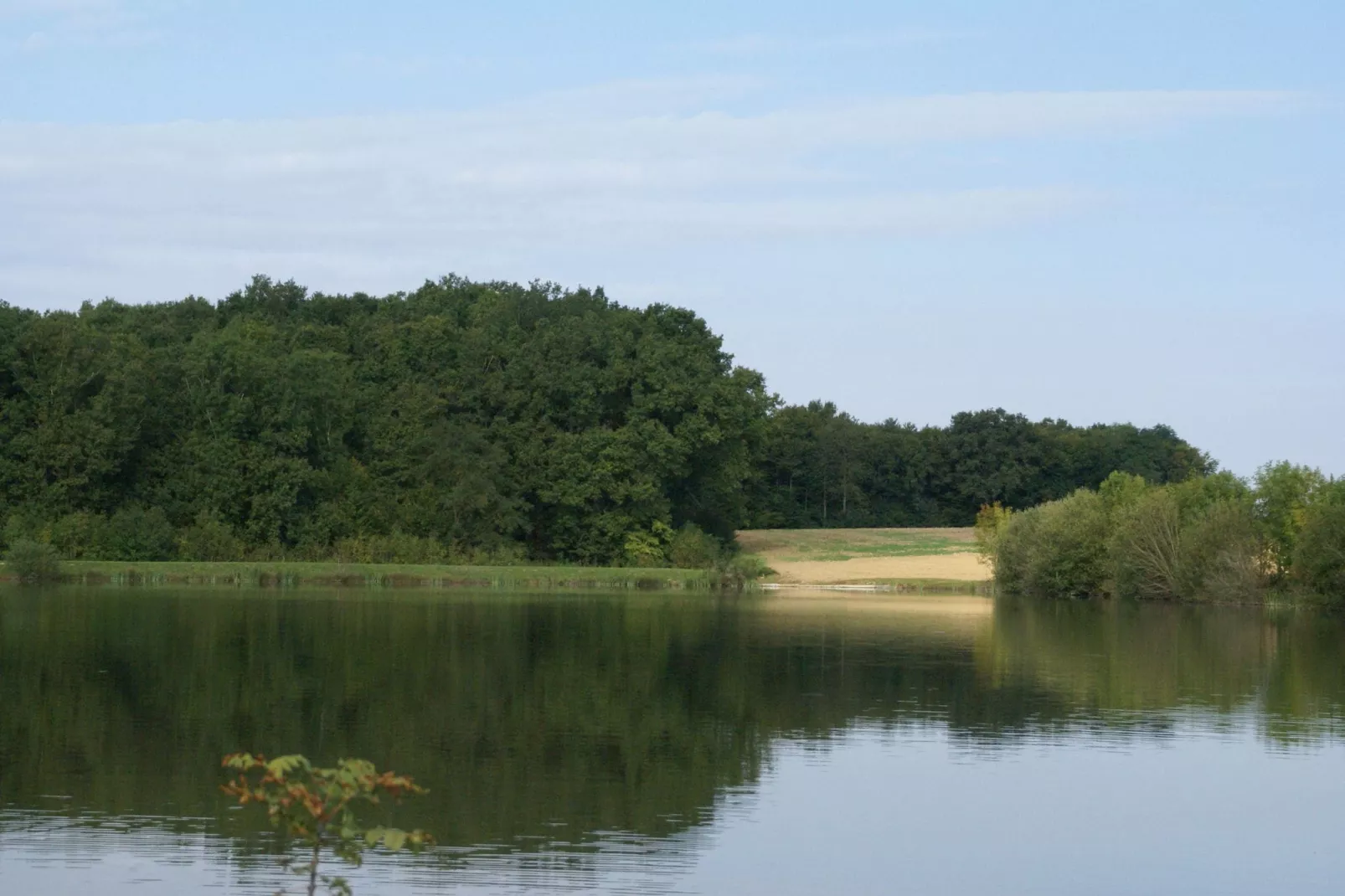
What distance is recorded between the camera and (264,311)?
89000mm

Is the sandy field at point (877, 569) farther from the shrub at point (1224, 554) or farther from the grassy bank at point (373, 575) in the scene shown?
the shrub at point (1224, 554)

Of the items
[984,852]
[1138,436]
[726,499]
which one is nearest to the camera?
[984,852]

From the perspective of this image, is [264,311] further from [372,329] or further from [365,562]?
[365,562]

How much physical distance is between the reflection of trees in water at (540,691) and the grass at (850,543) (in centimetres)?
4139

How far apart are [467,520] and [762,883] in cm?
6219

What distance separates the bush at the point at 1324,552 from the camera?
192 feet

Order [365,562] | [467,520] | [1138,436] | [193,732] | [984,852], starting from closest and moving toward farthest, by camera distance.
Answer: [984,852], [193,732], [365,562], [467,520], [1138,436]

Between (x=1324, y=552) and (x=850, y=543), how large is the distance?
135ft

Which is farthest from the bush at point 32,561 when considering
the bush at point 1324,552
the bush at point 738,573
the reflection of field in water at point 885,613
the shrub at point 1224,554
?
the bush at point 1324,552

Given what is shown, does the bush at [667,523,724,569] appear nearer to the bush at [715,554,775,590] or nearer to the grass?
the bush at [715,554,775,590]

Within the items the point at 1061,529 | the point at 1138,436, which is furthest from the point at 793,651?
the point at 1138,436

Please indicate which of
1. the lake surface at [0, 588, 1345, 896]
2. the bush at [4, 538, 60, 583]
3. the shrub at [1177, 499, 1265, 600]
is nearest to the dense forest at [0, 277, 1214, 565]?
the bush at [4, 538, 60, 583]

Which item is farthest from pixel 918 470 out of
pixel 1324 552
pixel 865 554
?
pixel 1324 552

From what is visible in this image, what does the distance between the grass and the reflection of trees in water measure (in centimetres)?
4139
